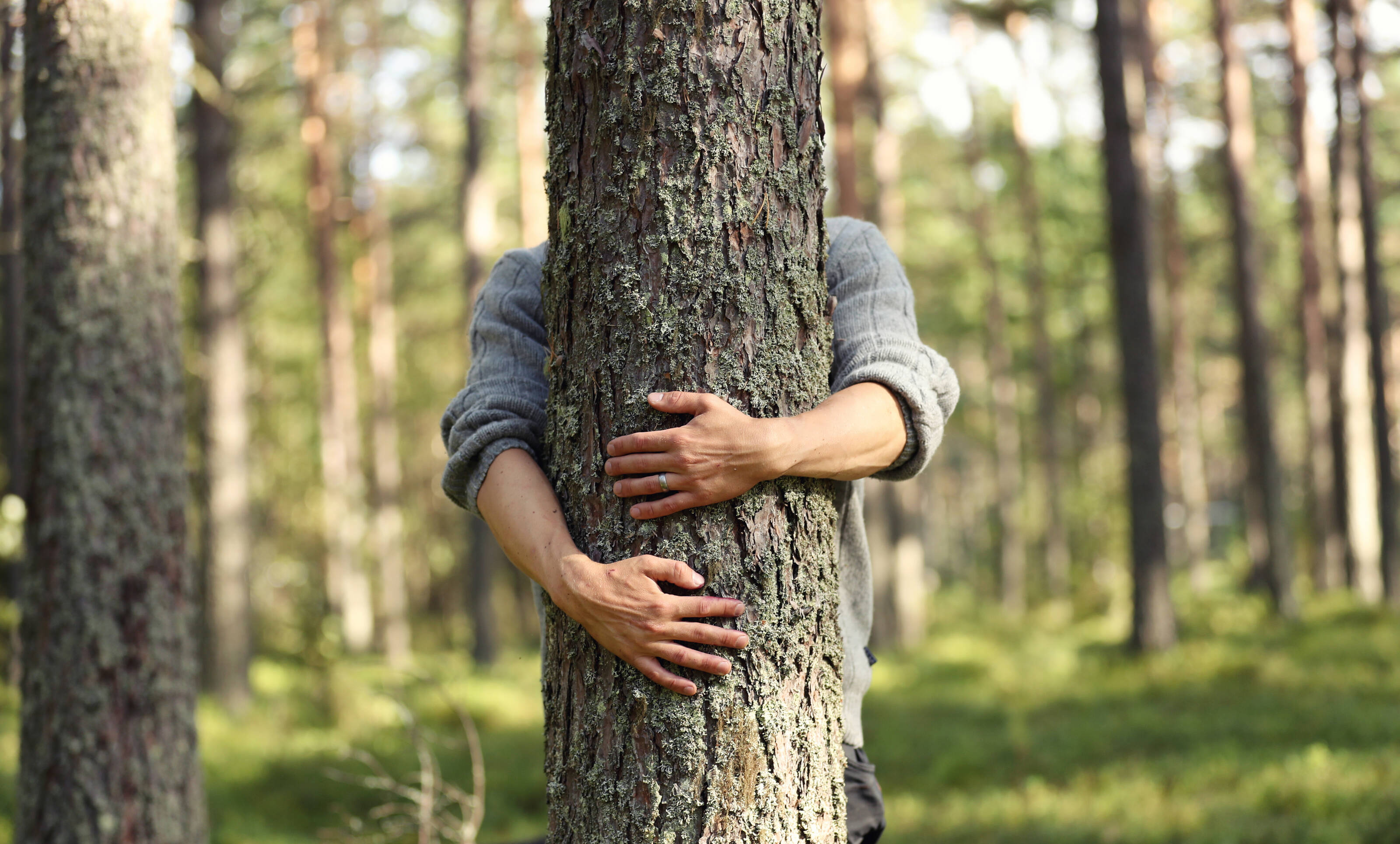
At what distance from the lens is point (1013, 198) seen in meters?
20.3

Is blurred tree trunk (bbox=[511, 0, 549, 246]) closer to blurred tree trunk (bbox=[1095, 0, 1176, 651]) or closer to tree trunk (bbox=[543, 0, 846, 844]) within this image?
blurred tree trunk (bbox=[1095, 0, 1176, 651])

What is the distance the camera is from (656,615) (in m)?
1.62

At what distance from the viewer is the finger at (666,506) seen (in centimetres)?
164

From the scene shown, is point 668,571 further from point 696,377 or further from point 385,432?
point 385,432

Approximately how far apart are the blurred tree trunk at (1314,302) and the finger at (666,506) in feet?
51.1

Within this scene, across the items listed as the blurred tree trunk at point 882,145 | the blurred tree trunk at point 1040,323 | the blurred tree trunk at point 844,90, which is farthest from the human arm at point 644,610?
the blurred tree trunk at point 1040,323

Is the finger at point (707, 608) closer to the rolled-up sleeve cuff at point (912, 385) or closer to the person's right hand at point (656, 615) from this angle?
the person's right hand at point (656, 615)

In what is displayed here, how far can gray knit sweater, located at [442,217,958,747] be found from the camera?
1871 mm

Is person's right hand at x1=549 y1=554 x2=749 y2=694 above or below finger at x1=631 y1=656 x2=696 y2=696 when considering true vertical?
above

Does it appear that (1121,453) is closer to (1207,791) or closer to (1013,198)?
(1013,198)

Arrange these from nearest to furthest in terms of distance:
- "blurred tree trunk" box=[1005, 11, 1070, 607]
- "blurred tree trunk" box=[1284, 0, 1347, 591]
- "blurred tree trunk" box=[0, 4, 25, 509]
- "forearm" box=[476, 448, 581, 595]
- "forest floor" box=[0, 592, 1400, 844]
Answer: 1. "forearm" box=[476, 448, 581, 595]
2. "forest floor" box=[0, 592, 1400, 844]
3. "blurred tree trunk" box=[0, 4, 25, 509]
4. "blurred tree trunk" box=[1284, 0, 1347, 591]
5. "blurred tree trunk" box=[1005, 11, 1070, 607]

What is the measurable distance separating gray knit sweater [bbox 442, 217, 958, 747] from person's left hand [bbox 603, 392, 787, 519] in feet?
0.94

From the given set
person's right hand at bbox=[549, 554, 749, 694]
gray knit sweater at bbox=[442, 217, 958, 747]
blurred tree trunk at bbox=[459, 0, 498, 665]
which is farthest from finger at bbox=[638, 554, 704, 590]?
blurred tree trunk at bbox=[459, 0, 498, 665]

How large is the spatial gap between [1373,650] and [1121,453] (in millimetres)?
12070
